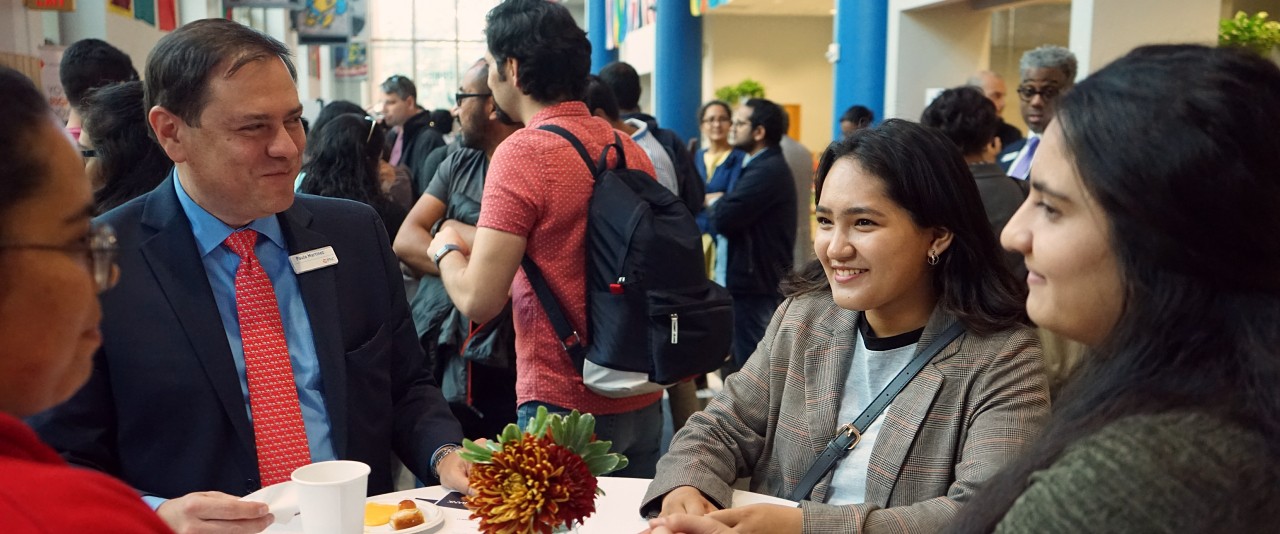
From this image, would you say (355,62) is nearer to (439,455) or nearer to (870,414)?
(439,455)

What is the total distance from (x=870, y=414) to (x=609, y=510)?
0.53 metres

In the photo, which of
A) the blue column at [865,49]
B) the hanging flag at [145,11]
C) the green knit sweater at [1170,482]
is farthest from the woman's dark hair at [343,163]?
the hanging flag at [145,11]

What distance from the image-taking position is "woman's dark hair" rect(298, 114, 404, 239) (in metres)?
3.66

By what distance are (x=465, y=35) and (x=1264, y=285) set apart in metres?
28.9

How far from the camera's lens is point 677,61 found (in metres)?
13.3

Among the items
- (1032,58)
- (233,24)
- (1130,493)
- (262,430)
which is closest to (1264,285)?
(1130,493)

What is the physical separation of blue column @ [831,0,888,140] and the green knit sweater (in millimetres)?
7720

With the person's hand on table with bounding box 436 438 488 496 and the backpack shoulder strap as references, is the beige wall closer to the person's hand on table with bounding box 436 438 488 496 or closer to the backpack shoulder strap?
the backpack shoulder strap

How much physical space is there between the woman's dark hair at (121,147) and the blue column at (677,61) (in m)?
10.3

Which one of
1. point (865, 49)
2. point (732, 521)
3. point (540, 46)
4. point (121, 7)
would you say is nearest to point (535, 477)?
point (732, 521)

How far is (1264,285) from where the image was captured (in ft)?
3.64

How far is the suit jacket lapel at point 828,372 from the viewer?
2.00m

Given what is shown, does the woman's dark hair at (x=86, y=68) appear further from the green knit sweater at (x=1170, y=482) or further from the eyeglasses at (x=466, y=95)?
the green knit sweater at (x=1170, y=482)

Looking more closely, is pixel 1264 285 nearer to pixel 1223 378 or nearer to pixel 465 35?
pixel 1223 378
